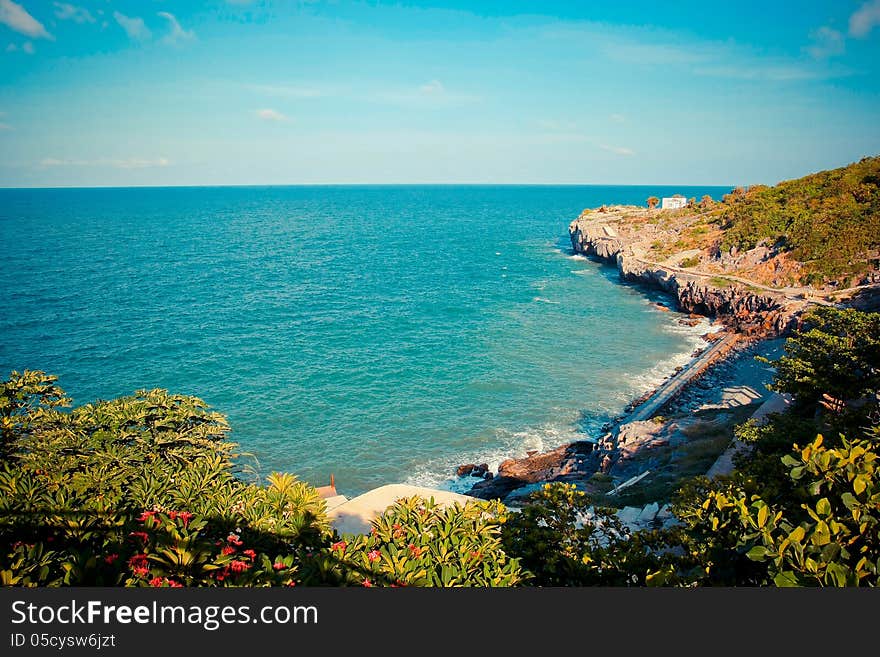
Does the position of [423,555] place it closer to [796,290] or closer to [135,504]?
[135,504]

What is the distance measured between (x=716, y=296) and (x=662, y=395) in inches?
919

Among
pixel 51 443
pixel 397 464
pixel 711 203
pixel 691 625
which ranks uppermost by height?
pixel 711 203

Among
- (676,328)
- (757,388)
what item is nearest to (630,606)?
(757,388)

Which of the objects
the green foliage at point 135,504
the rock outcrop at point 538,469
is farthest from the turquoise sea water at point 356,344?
the green foliage at point 135,504

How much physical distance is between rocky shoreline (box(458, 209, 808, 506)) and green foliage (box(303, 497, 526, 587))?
1358 centimetres

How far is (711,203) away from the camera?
288 ft

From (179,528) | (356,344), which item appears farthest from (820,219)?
(179,528)

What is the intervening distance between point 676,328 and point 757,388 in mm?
17067

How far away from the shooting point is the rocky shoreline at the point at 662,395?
25.1 m

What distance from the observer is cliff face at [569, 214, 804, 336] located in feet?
140

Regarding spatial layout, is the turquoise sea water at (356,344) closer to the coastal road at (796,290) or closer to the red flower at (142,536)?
the coastal road at (796,290)

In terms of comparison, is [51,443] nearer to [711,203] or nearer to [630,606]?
[630,606]

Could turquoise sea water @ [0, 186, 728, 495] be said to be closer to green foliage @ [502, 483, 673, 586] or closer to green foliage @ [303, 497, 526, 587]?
green foliage @ [502, 483, 673, 586]

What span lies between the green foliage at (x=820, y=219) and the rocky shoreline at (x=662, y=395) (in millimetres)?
6892
